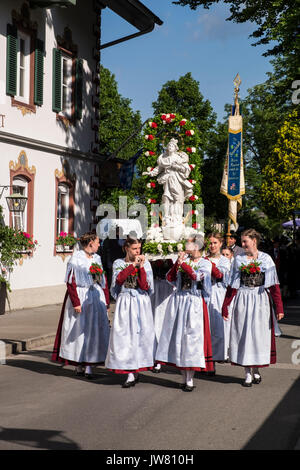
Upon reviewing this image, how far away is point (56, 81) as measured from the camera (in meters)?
17.3

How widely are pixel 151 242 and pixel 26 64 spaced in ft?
23.2

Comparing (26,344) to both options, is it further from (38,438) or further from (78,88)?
(78,88)

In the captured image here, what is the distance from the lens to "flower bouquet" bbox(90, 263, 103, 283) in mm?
8305

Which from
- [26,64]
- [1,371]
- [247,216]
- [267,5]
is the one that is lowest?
[1,371]

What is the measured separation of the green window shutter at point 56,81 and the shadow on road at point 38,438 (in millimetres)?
12729

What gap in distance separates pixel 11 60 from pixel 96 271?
8869 mm

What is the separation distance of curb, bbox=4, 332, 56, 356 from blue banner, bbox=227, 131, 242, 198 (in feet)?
30.3

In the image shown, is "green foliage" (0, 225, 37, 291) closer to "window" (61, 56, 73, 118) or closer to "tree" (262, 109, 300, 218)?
"window" (61, 56, 73, 118)

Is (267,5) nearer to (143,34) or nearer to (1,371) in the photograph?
(143,34)

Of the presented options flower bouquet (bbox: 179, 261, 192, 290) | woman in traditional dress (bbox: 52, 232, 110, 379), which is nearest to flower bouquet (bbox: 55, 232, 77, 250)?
woman in traditional dress (bbox: 52, 232, 110, 379)

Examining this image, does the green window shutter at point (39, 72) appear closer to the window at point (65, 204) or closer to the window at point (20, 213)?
the window at point (20, 213)

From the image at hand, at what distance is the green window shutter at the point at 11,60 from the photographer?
1525 cm

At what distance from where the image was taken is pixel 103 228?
1998cm
